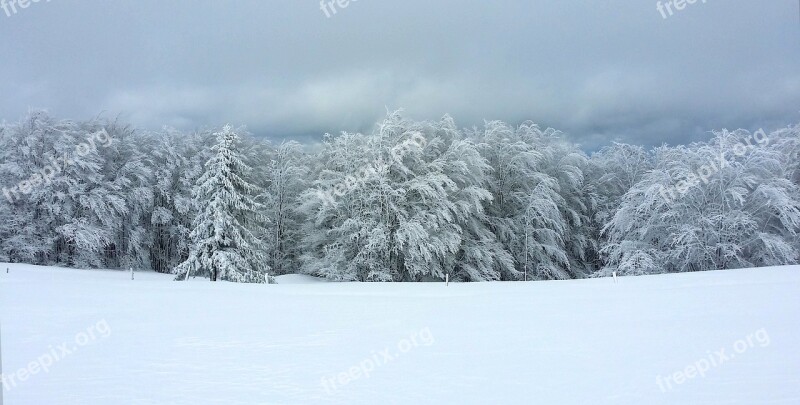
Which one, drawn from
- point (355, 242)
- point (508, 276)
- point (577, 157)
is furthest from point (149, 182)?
point (577, 157)

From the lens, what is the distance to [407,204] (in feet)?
124

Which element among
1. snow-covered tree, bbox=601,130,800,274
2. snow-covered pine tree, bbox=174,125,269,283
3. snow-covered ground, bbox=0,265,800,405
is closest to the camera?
snow-covered ground, bbox=0,265,800,405

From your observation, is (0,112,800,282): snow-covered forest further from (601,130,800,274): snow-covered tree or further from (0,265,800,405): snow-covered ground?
(0,265,800,405): snow-covered ground

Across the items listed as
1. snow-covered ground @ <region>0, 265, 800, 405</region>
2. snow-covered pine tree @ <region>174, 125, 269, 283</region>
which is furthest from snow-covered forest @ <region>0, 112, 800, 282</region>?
snow-covered ground @ <region>0, 265, 800, 405</region>

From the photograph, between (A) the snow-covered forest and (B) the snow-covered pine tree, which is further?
(A) the snow-covered forest

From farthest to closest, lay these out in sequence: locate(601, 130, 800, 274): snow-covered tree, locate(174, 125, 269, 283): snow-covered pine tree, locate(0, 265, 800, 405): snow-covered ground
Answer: locate(601, 130, 800, 274): snow-covered tree, locate(174, 125, 269, 283): snow-covered pine tree, locate(0, 265, 800, 405): snow-covered ground

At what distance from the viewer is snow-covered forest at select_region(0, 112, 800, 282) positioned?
1415 inches

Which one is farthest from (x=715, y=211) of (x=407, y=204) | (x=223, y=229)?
(x=223, y=229)

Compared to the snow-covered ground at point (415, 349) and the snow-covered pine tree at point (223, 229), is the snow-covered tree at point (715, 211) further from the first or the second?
the snow-covered pine tree at point (223, 229)

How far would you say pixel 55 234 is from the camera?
43.4 meters

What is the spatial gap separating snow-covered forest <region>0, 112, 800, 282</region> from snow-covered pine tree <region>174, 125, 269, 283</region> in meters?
0.10

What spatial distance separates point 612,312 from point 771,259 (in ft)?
89.0

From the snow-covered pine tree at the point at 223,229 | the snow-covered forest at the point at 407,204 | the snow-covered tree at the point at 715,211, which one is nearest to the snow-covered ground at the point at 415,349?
the snow-covered pine tree at the point at 223,229

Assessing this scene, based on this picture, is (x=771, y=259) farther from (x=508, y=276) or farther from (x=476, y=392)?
(x=476, y=392)
